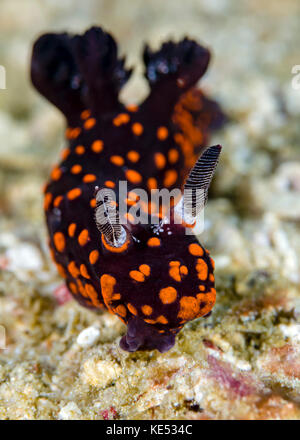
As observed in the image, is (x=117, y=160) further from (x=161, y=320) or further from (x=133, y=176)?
(x=161, y=320)

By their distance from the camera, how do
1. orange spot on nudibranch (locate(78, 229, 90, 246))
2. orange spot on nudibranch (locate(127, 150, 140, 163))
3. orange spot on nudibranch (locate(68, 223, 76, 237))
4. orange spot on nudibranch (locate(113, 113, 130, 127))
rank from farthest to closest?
orange spot on nudibranch (locate(113, 113, 130, 127)) < orange spot on nudibranch (locate(127, 150, 140, 163)) < orange spot on nudibranch (locate(68, 223, 76, 237)) < orange spot on nudibranch (locate(78, 229, 90, 246))

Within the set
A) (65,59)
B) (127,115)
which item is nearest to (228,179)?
(127,115)

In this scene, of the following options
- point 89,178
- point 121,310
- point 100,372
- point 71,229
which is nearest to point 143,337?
point 121,310

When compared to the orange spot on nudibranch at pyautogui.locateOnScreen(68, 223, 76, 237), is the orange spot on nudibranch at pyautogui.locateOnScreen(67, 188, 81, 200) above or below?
above

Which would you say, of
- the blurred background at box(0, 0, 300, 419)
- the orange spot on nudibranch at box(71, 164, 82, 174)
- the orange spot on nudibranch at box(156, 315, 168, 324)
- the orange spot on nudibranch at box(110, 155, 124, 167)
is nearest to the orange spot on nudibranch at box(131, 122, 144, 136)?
the orange spot on nudibranch at box(110, 155, 124, 167)

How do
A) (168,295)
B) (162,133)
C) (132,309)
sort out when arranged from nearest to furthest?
(168,295), (132,309), (162,133)

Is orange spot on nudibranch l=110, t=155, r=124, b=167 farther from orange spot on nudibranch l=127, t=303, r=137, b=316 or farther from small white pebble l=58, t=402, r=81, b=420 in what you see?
small white pebble l=58, t=402, r=81, b=420

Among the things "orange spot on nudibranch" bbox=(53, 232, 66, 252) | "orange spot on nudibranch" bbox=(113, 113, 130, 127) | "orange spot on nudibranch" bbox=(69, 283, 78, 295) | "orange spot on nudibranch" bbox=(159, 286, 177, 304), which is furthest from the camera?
"orange spot on nudibranch" bbox=(113, 113, 130, 127)
